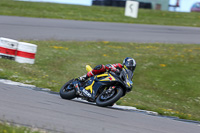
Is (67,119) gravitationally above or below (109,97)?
above

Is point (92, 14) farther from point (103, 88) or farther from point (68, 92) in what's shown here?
point (103, 88)

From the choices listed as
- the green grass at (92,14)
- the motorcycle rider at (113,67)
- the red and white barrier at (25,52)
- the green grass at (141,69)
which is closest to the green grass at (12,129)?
the motorcycle rider at (113,67)

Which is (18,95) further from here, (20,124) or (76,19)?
(76,19)

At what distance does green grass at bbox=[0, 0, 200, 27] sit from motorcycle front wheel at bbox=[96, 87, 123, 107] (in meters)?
15.5

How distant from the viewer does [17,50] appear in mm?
12883

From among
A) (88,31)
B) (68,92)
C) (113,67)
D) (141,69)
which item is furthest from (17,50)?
(88,31)

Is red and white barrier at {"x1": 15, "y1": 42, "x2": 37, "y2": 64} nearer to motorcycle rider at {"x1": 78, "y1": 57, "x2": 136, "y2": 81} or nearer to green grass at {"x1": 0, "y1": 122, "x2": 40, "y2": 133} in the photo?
motorcycle rider at {"x1": 78, "y1": 57, "x2": 136, "y2": 81}

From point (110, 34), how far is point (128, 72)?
1190 centimetres

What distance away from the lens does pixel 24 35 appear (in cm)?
1716

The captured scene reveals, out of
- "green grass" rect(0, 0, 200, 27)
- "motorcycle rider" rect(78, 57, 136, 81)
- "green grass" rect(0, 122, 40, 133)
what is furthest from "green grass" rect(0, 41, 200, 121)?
"green grass" rect(0, 0, 200, 27)

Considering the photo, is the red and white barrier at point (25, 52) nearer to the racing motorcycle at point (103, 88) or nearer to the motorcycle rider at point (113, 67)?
the racing motorcycle at point (103, 88)

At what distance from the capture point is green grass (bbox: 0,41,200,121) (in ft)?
35.0

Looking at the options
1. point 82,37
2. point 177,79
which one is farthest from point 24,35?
point 177,79

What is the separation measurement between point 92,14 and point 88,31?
20.5ft
